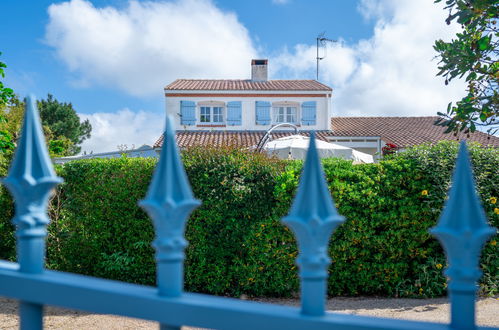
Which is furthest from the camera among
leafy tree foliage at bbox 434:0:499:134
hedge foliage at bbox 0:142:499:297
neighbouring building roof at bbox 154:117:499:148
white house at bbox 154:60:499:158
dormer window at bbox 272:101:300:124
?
dormer window at bbox 272:101:300:124

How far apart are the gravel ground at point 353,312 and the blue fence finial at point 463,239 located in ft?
14.7

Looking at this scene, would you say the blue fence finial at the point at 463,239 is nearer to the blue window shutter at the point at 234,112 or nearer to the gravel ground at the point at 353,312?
the gravel ground at the point at 353,312

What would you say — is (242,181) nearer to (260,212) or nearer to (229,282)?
(260,212)

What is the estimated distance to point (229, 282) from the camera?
638cm

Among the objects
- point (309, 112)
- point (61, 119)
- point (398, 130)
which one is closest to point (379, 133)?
point (398, 130)

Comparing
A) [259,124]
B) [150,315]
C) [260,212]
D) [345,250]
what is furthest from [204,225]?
[259,124]

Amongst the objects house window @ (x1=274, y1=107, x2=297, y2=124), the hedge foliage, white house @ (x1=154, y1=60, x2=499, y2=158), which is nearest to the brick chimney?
white house @ (x1=154, y1=60, x2=499, y2=158)

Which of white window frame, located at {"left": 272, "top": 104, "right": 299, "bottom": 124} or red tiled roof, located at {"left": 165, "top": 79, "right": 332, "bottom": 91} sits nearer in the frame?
red tiled roof, located at {"left": 165, "top": 79, "right": 332, "bottom": 91}

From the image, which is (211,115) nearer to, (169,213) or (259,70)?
(259,70)

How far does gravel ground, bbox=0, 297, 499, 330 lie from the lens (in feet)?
16.5

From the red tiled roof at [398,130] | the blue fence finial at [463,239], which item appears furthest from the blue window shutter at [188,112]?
the blue fence finial at [463,239]

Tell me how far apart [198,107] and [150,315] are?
25352 mm

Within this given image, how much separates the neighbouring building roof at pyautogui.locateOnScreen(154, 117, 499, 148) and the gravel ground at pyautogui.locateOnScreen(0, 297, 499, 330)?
16880mm

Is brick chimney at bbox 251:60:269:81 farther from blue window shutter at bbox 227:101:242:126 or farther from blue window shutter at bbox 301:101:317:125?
blue window shutter at bbox 301:101:317:125
